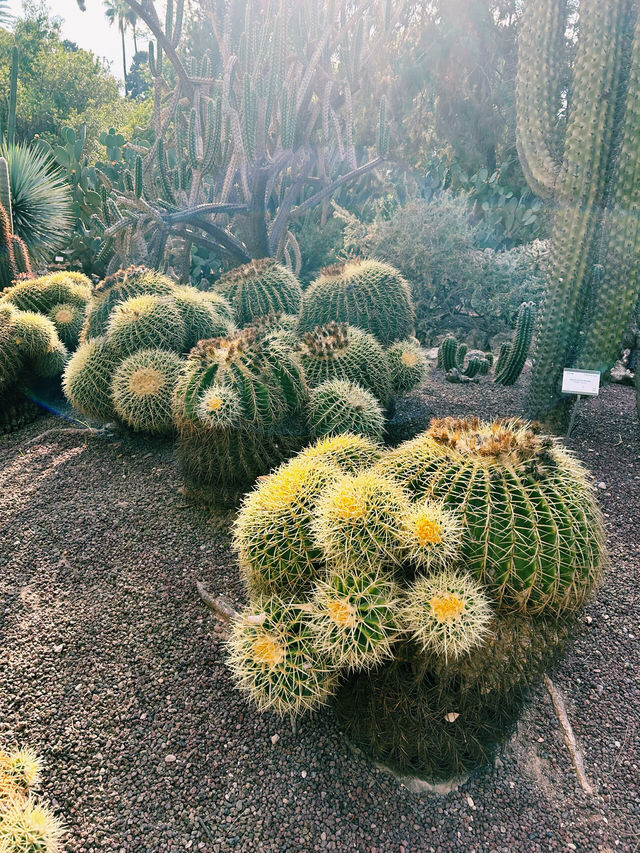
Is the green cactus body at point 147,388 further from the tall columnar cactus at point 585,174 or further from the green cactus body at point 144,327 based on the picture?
the tall columnar cactus at point 585,174

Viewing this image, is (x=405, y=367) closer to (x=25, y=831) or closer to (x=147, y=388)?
(x=147, y=388)

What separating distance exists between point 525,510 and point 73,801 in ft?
6.42

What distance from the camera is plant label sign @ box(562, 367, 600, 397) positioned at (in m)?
3.67

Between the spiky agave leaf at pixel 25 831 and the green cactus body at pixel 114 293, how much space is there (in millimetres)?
3736

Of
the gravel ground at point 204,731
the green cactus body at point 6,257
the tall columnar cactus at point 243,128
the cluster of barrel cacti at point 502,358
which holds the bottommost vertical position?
the gravel ground at point 204,731

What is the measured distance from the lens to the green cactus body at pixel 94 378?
447 cm

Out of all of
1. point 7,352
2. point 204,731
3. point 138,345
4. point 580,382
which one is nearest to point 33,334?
point 7,352

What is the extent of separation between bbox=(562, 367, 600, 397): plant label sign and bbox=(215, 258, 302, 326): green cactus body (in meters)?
2.55

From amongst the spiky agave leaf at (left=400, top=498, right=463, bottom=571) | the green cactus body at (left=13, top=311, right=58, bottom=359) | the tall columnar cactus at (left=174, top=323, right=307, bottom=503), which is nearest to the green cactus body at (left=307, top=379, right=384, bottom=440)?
the tall columnar cactus at (left=174, top=323, right=307, bottom=503)

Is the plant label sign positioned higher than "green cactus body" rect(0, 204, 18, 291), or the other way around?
"green cactus body" rect(0, 204, 18, 291)

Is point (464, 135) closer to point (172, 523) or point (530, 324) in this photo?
point (530, 324)

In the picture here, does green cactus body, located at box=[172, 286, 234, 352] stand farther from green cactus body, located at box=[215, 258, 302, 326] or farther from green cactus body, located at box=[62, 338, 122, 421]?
green cactus body, located at box=[62, 338, 122, 421]

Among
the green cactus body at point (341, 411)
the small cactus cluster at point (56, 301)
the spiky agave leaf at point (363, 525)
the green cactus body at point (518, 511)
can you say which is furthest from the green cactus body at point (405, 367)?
the small cactus cluster at point (56, 301)

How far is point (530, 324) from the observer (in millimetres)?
5336
